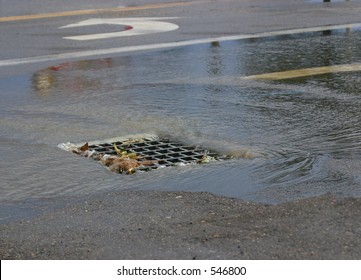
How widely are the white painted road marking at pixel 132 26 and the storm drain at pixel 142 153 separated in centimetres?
683

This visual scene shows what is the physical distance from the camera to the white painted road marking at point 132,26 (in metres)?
14.5

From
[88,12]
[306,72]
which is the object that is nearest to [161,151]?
[306,72]

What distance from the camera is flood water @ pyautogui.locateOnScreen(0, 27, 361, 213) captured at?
6391 mm

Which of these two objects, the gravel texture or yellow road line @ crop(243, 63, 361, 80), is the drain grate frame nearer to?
the gravel texture

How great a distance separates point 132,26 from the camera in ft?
50.9

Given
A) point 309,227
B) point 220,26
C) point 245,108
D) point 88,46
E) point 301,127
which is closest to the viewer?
point 309,227

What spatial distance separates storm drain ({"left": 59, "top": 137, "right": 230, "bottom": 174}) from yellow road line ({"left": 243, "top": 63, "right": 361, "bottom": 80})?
289 cm

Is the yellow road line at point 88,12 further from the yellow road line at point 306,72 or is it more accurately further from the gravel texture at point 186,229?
the gravel texture at point 186,229

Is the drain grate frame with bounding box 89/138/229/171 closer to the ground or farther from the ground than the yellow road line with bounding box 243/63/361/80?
farther from the ground

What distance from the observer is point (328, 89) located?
9.55 m

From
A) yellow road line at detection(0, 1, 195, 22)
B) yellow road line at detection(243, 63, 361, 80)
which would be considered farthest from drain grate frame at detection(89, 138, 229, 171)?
yellow road line at detection(0, 1, 195, 22)

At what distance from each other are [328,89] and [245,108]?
1.16 metres
